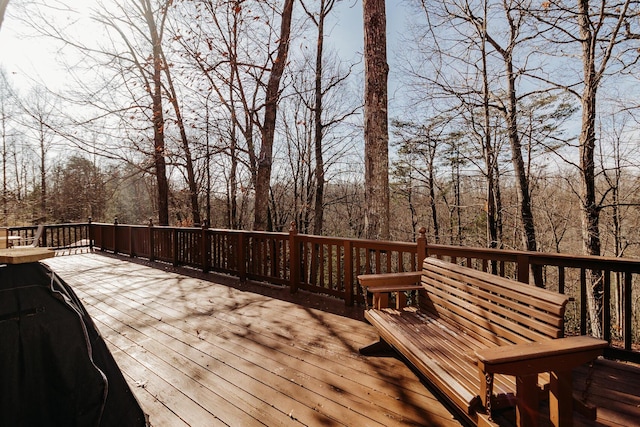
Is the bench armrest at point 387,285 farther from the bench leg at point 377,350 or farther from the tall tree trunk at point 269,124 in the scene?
the tall tree trunk at point 269,124

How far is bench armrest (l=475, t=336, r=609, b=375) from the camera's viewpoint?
1205 millimetres

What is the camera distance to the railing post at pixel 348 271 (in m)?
3.86

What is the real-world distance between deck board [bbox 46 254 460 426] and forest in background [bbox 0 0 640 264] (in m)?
4.01

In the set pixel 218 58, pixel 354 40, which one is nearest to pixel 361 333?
pixel 218 58

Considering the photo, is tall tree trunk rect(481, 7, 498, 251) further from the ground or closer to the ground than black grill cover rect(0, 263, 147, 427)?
further from the ground

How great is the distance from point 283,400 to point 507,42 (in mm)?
11096

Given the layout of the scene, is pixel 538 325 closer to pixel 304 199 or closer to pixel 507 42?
pixel 507 42

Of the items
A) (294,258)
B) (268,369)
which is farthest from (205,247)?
(268,369)

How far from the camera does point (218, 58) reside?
7.32m

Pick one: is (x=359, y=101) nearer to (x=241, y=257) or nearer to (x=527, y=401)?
(x=241, y=257)

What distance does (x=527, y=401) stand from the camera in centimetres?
128

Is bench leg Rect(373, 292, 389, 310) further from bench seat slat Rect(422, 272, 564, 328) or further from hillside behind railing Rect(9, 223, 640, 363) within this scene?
hillside behind railing Rect(9, 223, 640, 363)

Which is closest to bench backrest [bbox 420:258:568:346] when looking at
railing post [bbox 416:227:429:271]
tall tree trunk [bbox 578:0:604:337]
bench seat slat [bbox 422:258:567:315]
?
bench seat slat [bbox 422:258:567:315]

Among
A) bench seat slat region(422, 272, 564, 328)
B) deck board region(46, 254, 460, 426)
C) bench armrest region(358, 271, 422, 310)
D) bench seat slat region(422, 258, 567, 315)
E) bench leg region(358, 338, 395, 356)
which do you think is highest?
bench seat slat region(422, 258, 567, 315)
